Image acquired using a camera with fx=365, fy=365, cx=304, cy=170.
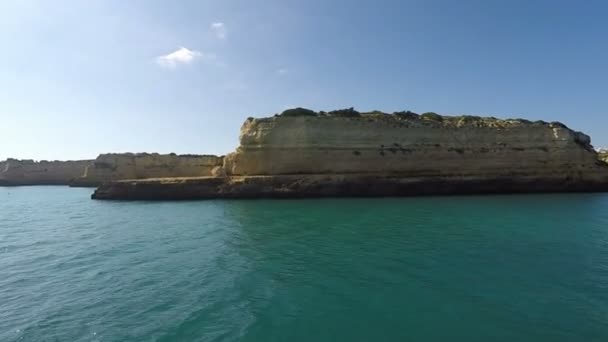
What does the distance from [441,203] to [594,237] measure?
476 inches

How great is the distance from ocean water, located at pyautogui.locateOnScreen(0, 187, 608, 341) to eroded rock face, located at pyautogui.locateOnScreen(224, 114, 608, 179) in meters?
16.9

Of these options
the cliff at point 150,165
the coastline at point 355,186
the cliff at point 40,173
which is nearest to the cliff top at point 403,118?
the coastline at point 355,186

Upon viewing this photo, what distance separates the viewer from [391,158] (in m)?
35.3

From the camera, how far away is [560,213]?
20688mm

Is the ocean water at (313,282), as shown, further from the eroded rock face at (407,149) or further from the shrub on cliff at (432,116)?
the shrub on cliff at (432,116)

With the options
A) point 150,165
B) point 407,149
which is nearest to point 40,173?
point 150,165

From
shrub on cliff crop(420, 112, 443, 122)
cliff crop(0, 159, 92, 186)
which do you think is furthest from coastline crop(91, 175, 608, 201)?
cliff crop(0, 159, 92, 186)

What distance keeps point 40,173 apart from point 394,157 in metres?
73.4

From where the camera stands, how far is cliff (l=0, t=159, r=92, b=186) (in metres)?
73.4

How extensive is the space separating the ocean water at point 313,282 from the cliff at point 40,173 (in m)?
64.1

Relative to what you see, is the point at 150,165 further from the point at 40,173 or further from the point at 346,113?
the point at 40,173

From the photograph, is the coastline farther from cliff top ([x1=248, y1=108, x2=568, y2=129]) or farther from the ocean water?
the ocean water

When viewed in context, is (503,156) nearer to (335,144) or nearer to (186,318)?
(335,144)

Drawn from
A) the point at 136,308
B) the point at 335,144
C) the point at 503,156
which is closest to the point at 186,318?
the point at 136,308
